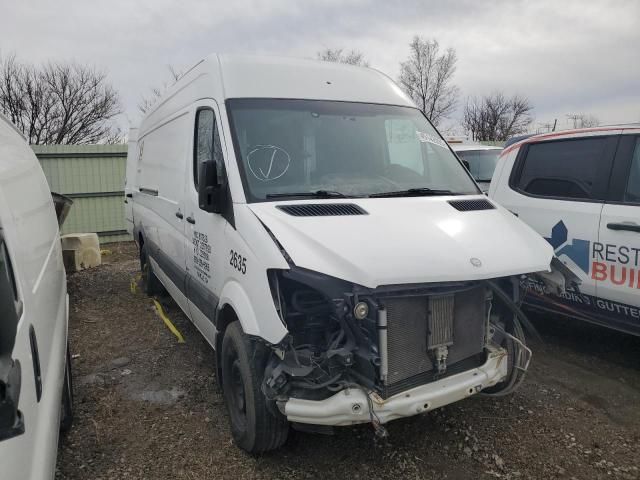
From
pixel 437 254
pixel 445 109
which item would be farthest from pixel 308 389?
pixel 445 109

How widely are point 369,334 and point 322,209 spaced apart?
0.81 m

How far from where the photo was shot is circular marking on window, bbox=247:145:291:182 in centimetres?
329

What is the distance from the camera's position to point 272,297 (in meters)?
2.71

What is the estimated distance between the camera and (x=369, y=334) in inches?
104

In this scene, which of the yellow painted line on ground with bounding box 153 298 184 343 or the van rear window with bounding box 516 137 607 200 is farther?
the yellow painted line on ground with bounding box 153 298 184 343

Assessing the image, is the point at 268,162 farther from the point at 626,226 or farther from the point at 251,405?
the point at 626,226

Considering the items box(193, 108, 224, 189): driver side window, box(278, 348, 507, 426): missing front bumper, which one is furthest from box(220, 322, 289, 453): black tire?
box(193, 108, 224, 189): driver side window

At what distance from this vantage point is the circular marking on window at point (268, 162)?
3.29 meters

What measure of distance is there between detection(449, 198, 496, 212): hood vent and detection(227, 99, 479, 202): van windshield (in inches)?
8.0

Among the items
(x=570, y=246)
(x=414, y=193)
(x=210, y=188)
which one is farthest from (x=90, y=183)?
(x=570, y=246)

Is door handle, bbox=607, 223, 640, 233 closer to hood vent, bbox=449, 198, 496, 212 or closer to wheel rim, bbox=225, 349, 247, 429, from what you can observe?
hood vent, bbox=449, 198, 496, 212

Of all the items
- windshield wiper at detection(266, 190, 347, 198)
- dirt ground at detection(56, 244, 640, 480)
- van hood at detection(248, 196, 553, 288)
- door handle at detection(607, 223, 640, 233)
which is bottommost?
dirt ground at detection(56, 244, 640, 480)

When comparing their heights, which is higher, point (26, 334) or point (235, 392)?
point (26, 334)

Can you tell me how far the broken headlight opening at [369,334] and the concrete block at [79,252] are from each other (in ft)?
24.1
